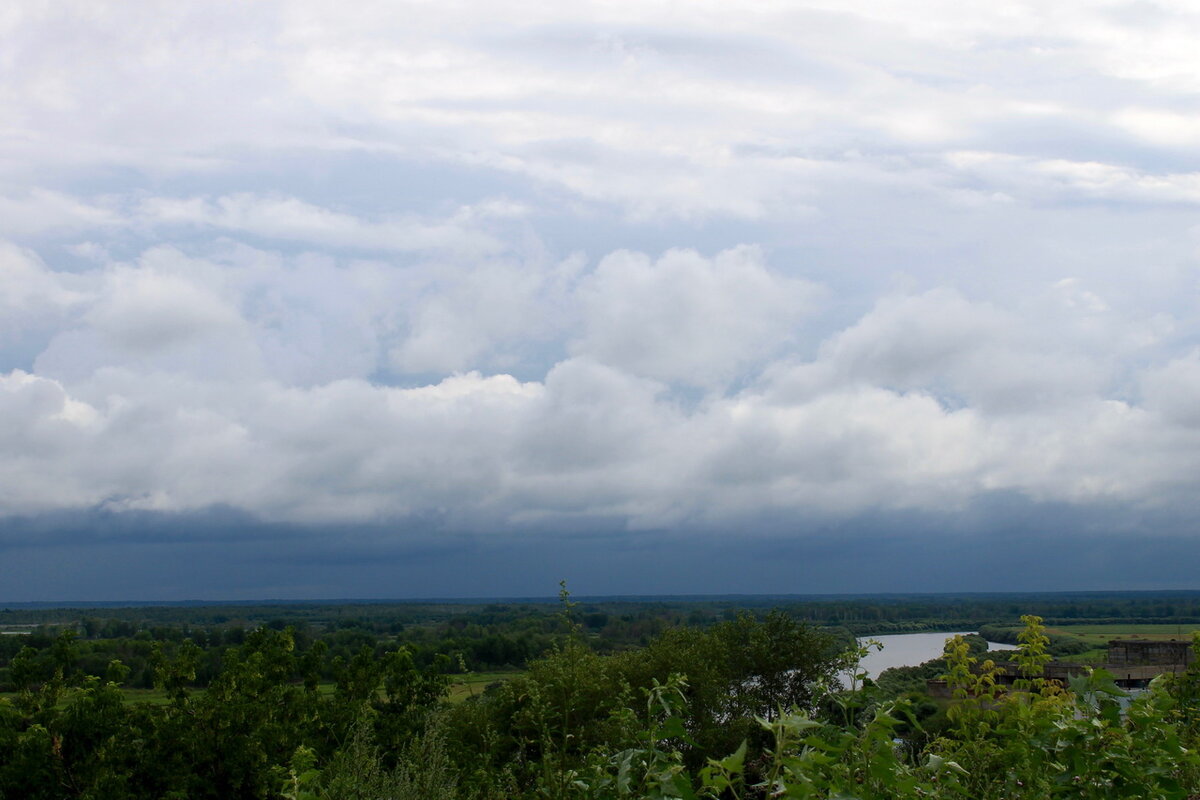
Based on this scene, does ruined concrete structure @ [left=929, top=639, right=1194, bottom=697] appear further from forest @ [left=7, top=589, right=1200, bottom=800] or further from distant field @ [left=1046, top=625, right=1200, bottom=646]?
forest @ [left=7, top=589, right=1200, bottom=800]

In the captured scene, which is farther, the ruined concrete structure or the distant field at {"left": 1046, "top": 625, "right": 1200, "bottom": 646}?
the distant field at {"left": 1046, "top": 625, "right": 1200, "bottom": 646}

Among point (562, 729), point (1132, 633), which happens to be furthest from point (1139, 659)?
point (1132, 633)

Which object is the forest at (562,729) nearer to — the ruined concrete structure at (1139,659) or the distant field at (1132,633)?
the ruined concrete structure at (1139,659)

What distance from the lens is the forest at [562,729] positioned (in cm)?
325

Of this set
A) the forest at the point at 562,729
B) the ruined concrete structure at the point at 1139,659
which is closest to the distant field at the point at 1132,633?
the ruined concrete structure at the point at 1139,659

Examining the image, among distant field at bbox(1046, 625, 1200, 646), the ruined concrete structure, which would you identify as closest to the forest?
the ruined concrete structure

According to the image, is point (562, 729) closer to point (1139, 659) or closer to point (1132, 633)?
point (1139, 659)

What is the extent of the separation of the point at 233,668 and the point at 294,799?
1044 cm

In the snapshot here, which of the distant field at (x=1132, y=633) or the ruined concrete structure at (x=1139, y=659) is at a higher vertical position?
the ruined concrete structure at (x=1139, y=659)

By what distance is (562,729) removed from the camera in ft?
27.6

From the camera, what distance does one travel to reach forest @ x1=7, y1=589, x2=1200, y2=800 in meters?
3.25

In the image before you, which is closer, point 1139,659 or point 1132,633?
point 1139,659

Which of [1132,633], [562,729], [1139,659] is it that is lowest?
[1132,633]

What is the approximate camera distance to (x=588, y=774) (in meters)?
3.72
